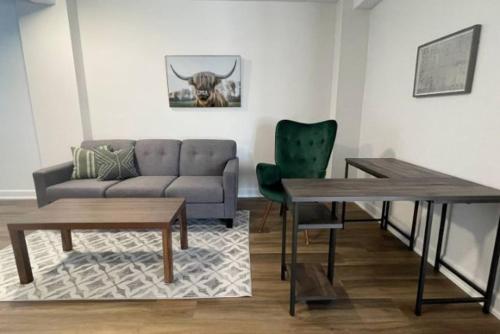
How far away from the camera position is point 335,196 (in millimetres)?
1395

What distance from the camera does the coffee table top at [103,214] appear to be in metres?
1.74

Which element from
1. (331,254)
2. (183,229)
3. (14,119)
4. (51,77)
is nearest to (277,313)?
(331,254)

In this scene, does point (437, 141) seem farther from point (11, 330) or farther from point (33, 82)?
point (33, 82)

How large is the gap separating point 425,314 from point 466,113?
52.6 inches

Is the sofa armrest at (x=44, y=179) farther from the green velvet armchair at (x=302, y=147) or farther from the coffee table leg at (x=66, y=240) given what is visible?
the green velvet armchair at (x=302, y=147)

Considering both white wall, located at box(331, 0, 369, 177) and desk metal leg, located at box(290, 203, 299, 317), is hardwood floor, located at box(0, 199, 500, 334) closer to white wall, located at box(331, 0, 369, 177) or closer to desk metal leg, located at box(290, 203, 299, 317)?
desk metal leg, located at box(290, 203, 299, 317)

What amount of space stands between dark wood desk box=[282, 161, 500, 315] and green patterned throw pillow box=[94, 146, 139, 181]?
6.70 feet

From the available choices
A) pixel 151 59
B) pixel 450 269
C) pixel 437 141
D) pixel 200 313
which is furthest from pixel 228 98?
pixel 450 269

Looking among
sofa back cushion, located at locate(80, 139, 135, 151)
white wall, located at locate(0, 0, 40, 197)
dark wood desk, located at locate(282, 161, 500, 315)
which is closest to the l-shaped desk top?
dark wood desk, located at locate(282, 161, 500, 315)

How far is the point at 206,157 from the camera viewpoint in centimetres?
310

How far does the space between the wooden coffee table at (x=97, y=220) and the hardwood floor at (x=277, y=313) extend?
299 millimetres

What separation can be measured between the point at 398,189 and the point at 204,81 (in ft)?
8.47

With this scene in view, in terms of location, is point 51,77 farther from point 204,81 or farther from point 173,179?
point 173,179

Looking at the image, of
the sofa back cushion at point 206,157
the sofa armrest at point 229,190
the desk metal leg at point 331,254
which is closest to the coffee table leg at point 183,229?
the sofa armrest at point 229,190
